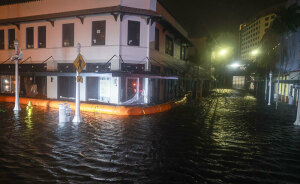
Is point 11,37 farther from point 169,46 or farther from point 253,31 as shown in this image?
point 253,31

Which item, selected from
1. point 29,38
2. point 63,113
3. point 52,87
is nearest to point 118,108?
point 63,113

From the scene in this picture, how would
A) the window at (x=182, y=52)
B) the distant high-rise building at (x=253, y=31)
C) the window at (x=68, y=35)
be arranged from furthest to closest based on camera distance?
the distant high-rise building at (x=253, y=31)
the window at (x=182, y=52)
the window at (x=68, y=35)

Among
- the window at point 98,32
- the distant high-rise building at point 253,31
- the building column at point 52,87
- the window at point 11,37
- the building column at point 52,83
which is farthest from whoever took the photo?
the distant high-rise building at point 253,31

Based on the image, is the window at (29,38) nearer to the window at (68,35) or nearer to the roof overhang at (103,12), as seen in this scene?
the roof overhang at (103,12)

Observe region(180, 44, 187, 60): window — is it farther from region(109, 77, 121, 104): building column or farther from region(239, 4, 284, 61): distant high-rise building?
region(239, 4, 284, 61): distant high-rise building

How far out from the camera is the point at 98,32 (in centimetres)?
1825

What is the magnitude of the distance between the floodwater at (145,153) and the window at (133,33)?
9.37 metres

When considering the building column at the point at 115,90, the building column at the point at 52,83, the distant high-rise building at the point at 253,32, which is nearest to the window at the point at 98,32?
the building column at the point at 115,90

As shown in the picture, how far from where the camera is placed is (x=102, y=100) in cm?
1827

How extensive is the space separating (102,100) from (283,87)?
24.0m

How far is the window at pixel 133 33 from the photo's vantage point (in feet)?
58.6

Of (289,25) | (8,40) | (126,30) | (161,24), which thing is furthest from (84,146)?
(289,25)

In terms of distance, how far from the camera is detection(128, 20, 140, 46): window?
1786cm

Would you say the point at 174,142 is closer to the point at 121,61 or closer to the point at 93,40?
the point at 121,61
